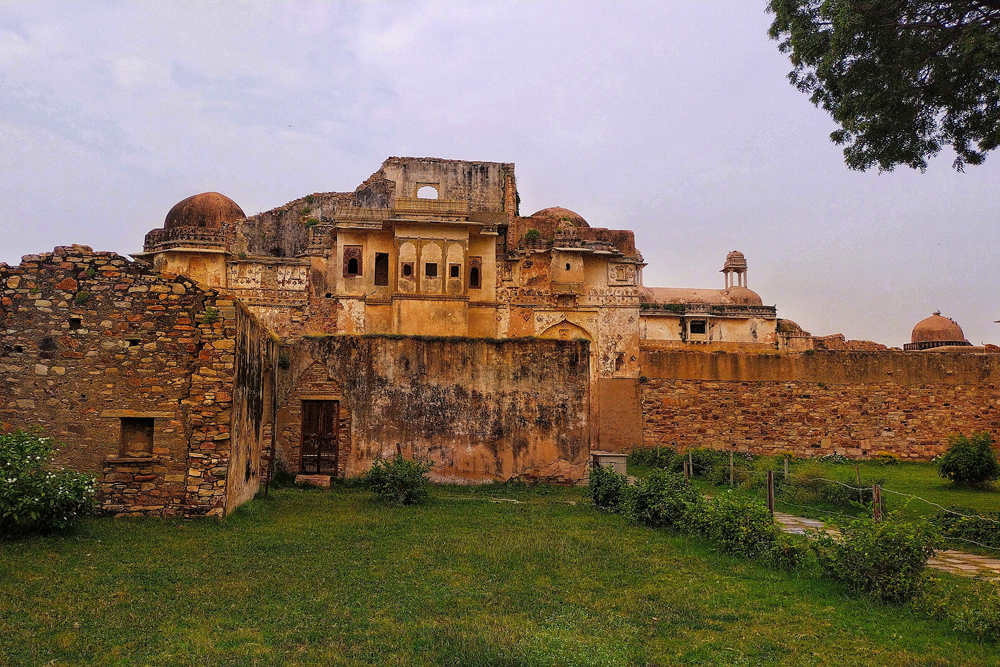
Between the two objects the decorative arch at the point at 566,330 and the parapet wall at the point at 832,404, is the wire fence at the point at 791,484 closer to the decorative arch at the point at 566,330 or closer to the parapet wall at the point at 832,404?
the parapet wall at the point at 832,404

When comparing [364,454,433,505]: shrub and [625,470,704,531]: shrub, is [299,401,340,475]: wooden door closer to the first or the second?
[364,454,433,505]: shrub

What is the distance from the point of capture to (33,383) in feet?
32.1

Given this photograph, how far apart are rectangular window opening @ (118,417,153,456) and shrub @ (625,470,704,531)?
6.70m

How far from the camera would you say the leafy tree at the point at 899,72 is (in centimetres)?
1158

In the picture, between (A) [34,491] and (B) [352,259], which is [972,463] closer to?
(A) [34,491]

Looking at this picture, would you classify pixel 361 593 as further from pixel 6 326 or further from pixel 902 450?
pixel 902 450

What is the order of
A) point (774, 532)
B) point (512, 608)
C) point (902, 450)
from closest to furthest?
point (512, 608), point (774, 532), point (902, 450)

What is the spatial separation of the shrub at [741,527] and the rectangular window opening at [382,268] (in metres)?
20.3

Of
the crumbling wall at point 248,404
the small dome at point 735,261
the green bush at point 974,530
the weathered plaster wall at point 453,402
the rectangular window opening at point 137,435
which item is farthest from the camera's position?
the small dome at point 735,261

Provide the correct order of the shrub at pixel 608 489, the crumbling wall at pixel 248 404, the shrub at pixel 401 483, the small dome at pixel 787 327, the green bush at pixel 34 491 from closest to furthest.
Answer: the green bush at pixel 34 491, the crumbling wall at pixel 248 404, the shrub at pixel 401 483, the shrub at pixel 608 489, the small dome at pixel 787 327

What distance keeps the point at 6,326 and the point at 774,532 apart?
32.4 ft

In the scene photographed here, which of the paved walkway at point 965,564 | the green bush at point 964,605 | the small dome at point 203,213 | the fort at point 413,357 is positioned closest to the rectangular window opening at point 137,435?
the fort at point 413,357

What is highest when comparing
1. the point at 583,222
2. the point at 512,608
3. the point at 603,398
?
the point at 583,222

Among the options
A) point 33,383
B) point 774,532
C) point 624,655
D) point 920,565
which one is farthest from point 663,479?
point 33,383
